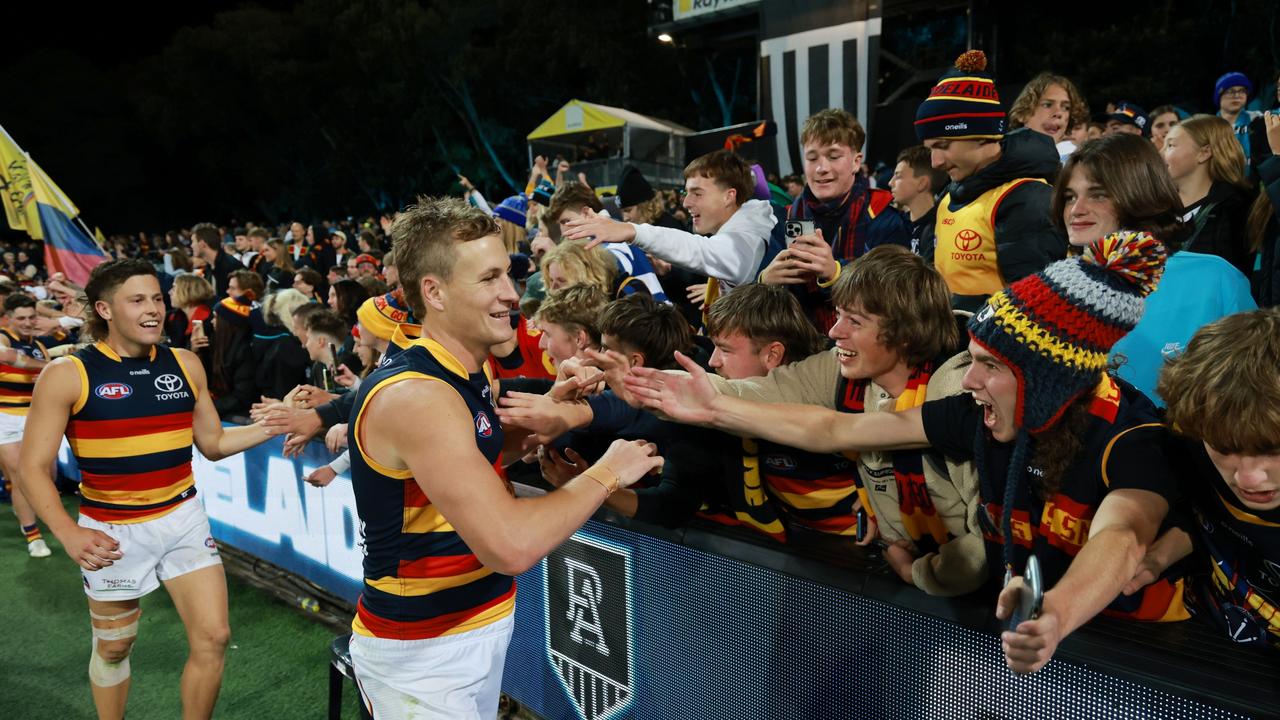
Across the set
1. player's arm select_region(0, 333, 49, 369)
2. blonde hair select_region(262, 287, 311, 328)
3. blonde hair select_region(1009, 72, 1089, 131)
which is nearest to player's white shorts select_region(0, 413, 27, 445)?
player's arm select_region(0, 333, 49, 369)

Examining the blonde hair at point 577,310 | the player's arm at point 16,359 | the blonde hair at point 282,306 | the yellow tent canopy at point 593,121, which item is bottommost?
the player's arm at point 16,359

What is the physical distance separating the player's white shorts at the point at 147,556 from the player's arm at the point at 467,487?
2.37 metres

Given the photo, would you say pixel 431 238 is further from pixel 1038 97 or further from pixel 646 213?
pixel 1038 97

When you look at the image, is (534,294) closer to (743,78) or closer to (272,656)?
(272,656)

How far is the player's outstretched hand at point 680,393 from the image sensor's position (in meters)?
2.83

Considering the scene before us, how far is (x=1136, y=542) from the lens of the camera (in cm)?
198

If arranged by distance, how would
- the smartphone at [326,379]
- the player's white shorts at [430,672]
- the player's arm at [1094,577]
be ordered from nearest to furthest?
the player's arm at [1094,577] < the player's white shorts at [430,672] < the smartphone at [326,379]

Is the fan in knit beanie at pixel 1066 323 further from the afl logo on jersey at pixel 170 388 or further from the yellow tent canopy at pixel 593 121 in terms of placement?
the yellow tent canopy at pixel 593 121

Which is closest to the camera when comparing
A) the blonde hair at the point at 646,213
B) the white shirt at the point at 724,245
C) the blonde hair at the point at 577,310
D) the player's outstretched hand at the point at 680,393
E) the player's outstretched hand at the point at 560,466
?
the player's outstretched hand at the point at 680,393

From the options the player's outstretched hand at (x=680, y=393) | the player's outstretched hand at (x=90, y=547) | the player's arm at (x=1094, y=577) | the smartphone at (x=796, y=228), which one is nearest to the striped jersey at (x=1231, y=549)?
the player's arm at (x=1094, y=577)

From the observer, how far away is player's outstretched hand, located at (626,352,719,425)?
2.83 m

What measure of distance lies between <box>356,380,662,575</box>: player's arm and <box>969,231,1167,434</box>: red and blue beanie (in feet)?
3.80

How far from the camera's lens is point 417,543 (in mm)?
2582

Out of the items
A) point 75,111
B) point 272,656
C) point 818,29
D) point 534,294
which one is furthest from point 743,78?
point 75,111
